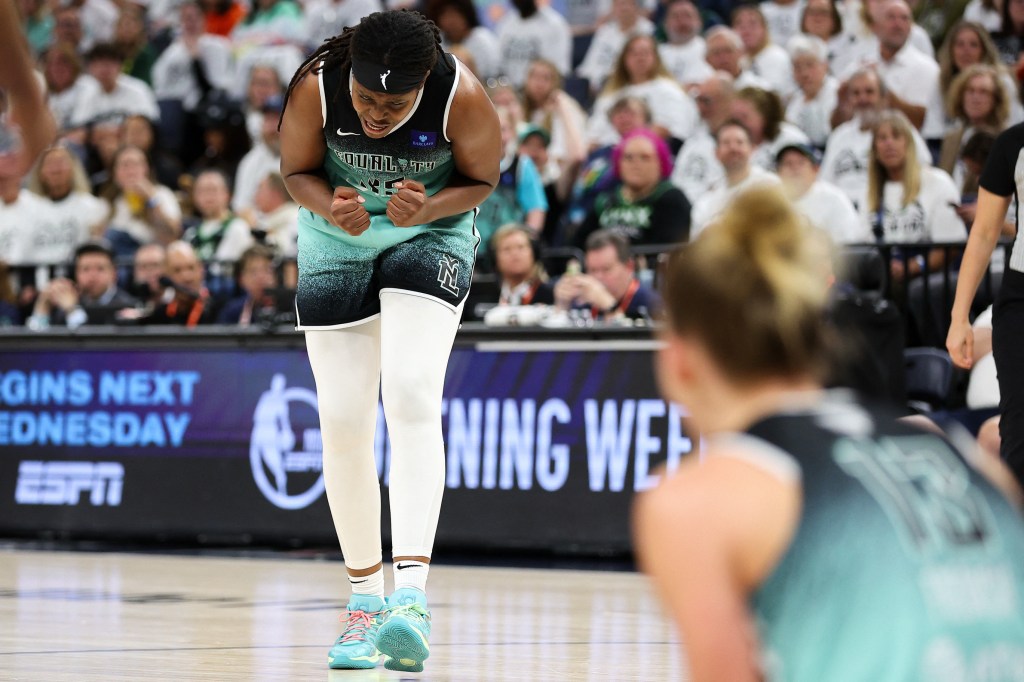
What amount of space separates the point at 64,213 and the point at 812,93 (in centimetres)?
602

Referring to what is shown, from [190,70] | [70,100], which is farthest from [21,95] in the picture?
[190,70]

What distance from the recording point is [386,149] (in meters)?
4.72

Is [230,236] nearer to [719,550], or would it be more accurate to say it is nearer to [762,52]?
[762,52]

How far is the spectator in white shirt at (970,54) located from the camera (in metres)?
9.91

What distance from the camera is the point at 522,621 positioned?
5.96 metres

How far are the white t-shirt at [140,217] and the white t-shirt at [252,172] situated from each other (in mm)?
564

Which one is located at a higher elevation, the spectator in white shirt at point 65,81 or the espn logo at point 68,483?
the spectator in white shirt at point 65,81

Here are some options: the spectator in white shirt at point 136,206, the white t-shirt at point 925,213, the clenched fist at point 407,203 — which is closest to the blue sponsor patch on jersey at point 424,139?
the clenched fist at point 407,203

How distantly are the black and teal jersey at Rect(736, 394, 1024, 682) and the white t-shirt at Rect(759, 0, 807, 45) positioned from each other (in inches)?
447

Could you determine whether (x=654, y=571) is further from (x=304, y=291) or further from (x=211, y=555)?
(x=211, y=555)

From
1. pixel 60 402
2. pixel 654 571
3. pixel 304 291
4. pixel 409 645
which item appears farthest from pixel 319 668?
pixel 60 402

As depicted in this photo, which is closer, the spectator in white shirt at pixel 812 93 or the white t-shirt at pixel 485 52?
the spectator in white shirt at pixel 812 93

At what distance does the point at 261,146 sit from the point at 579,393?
5700 mm

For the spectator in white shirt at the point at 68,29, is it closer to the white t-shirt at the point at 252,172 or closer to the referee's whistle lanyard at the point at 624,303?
the white t-shirt at the point at 252,172
